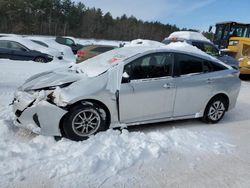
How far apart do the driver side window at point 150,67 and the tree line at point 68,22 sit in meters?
55.5

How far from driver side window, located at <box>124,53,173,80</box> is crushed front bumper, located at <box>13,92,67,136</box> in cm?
137

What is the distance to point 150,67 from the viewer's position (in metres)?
5.57

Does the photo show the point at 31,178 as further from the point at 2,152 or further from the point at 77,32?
the point at 77,32

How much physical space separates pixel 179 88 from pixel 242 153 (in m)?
1.54

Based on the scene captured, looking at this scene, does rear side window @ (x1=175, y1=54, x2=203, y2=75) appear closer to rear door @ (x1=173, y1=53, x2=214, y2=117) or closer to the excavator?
rear door @ (x1=173, y1=53, x2=214, y2=117)

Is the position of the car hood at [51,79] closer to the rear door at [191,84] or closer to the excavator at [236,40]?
the rear door at [191,84]

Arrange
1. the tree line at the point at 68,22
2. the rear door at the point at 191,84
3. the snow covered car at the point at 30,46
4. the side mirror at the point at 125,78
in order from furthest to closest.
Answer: the tree line at the point at 68,22 < the snow covered car at the point at 30,46 < the rear door at the point at 191,84 < the side mirror at the point at 125,78

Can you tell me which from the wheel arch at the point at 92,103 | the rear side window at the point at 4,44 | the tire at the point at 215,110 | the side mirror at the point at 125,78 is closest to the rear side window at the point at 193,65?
the tire at the point at 215,110

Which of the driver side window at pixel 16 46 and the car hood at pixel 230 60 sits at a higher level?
the car hood at pixel 230 60

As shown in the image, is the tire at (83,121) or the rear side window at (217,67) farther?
the rear side window at (217,67)

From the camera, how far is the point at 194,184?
12.9 feet

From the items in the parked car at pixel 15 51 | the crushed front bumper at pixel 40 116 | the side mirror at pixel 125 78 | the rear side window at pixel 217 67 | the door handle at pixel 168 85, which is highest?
the rear side window at pixel 217 67

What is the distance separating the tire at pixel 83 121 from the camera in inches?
189

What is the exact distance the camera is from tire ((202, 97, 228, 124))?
21.0 feet
